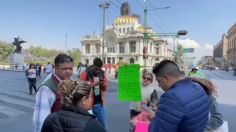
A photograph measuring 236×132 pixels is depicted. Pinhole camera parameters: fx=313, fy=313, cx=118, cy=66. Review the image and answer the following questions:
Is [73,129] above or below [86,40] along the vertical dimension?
below

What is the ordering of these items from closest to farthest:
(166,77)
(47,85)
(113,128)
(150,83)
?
(166,77) → (47,85) → (150,83) → (113,128)

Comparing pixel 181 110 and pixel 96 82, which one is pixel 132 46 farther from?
pixel 181 110

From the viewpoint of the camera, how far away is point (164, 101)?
2.14m

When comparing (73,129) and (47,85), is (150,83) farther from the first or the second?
(73,129)

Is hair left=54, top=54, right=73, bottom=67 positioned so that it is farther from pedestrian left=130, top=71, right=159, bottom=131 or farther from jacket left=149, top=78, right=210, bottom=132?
pedestrian left=130, top=71, right=159, bottom=131

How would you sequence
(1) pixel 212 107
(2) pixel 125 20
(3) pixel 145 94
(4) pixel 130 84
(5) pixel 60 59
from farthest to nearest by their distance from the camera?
(2) pixel 125 20 → (3) pixel 145 94 → (4) pixel 130 84 → (1) pixel 212 107 → (5) pixel 60 59

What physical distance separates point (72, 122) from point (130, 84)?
2640 millimetres

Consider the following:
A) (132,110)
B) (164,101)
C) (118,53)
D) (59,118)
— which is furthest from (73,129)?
(118,53)

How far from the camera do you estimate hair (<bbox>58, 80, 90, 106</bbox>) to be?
6.64 ft

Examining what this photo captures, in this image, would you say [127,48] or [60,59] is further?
[127,48]

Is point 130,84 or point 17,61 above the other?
point 17,61

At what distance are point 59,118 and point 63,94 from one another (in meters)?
0.17

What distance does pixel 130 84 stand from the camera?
14.8 feet

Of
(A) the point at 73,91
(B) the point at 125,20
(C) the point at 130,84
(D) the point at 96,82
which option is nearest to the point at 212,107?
(C) the point at 130,84
